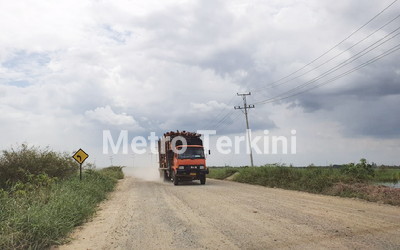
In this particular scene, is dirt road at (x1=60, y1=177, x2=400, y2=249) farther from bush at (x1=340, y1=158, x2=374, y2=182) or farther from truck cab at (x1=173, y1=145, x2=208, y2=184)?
truck cab at (x1=173, y1=145, x2=208, y2=184)

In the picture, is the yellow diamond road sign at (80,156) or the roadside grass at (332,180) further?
the yellow diamond road sign at (80,156)

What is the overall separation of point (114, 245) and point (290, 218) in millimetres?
4816

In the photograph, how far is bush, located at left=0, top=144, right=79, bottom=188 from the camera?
17.1 metres

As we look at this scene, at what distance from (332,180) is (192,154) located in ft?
33.8

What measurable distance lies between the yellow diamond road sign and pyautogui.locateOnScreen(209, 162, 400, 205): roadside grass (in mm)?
11952

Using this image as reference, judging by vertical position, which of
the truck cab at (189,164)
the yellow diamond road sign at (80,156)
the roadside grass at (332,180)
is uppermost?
the yellow diamond road sign at (80,156)

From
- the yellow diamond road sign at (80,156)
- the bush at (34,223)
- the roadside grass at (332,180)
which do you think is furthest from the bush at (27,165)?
the roadside grass at (332,180)

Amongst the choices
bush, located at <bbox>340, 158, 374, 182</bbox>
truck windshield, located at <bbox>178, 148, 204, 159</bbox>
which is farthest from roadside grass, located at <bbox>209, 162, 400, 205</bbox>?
truck windshield, located at <bbox>178, 148, 204, 159</bbox>

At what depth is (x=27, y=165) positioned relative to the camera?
18203mm

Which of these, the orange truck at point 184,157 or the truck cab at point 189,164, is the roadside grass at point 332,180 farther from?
the orange truck at point 184,157

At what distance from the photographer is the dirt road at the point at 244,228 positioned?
691cm

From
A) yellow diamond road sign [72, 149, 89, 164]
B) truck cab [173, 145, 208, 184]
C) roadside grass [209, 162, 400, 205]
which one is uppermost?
yellow diamond road sign [72, 149, 89, 164]

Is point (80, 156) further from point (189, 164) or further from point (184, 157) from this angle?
point (189, 164)

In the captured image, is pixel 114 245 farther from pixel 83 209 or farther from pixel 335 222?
pixel 335 222
